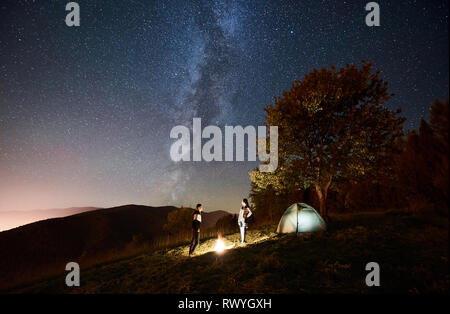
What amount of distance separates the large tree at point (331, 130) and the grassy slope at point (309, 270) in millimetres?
4821

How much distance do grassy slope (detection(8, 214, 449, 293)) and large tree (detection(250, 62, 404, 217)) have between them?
4821mm

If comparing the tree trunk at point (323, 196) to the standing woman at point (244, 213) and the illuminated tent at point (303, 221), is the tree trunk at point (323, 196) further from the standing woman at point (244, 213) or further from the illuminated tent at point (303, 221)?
the standing woman at point (244, 213)

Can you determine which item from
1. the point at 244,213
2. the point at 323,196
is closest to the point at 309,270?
the point at 244,213

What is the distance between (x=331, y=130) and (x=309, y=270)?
1117 cm

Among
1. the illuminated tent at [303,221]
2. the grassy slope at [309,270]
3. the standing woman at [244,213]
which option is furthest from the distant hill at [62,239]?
the grassy slope at [309,270]

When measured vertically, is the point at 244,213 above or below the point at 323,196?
below

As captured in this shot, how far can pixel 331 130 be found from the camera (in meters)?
14.6

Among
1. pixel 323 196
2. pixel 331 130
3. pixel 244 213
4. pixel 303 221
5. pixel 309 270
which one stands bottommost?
pixel 309 270

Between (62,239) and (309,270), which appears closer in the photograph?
(309,270)

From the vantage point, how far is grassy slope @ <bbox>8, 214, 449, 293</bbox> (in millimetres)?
5547

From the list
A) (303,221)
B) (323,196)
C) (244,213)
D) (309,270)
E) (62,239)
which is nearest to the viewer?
(309,270)

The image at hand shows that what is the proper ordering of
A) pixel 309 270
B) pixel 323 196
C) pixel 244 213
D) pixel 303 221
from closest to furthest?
pixel 309 270, pixel 244 213, pixel 303 221, pixel 323 196

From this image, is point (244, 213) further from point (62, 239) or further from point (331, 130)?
point (62, 239)

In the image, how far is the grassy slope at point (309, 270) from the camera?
5547 millimetres
